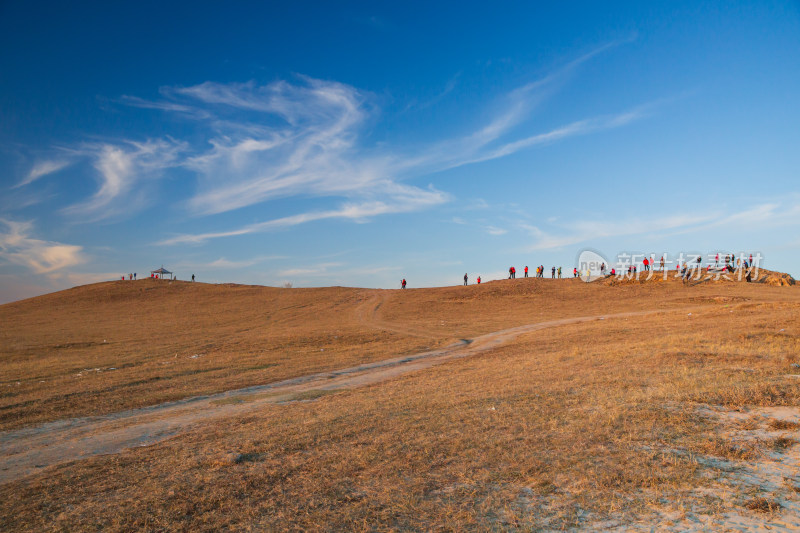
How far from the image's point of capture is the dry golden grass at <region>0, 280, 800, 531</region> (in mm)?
5875

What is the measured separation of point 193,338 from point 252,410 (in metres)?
26.7

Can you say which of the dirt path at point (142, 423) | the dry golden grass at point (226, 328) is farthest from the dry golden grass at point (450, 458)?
the dry golden grass at point (226, 328)

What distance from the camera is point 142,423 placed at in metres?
12.8

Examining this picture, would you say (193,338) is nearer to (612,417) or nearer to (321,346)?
(321,346)

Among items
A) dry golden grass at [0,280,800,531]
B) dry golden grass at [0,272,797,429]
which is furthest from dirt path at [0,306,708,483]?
dry golden grass at [0,272,797,429]

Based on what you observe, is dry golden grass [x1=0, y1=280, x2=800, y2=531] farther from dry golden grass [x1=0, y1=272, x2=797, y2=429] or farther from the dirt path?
dry golden grass [x1=0, y1=272, x2=797, y2=429]

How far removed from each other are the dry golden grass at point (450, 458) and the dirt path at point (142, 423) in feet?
3.32

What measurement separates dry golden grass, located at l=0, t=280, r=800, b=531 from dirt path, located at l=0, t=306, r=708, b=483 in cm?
101

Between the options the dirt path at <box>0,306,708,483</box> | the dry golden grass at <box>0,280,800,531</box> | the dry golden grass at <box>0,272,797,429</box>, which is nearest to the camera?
the dry golden grass at <box>0,280,800,531</box>

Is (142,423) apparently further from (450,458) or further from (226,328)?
(226,328)

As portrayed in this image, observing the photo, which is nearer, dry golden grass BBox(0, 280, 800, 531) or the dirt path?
dry golden grass BBox(0, 280, 800, 531)

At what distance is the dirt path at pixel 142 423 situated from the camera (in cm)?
997

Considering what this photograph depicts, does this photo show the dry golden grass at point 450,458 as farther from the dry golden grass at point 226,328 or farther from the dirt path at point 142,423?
the dry golden grass at point 226,328

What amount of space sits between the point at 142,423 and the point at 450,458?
9.29 m
